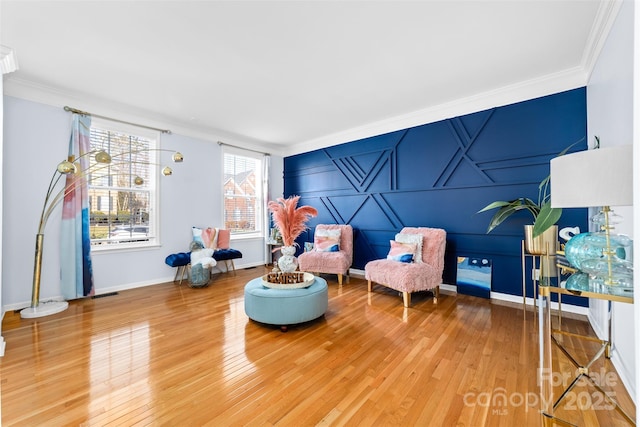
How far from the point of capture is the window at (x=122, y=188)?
3994 mm

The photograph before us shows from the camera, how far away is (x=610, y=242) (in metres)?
1.32

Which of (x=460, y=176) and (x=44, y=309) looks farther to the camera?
(x=460, y=176)

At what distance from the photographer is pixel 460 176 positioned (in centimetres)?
392

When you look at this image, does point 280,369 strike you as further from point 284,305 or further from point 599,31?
point 599,31

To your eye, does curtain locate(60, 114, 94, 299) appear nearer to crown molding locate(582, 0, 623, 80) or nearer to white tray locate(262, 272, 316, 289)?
white tray locate(262, 272, 316, 289)

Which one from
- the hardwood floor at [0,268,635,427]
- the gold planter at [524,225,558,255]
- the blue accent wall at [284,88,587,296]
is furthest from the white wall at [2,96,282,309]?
the gold planter at [524,225,558,255]

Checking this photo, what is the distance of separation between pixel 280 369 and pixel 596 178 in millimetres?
2215

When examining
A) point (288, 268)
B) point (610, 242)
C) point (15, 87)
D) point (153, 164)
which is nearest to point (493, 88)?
point (610, 242)

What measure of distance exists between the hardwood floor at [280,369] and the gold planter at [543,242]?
0.75 m

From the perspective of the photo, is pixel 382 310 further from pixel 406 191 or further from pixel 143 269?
pixel 143 269

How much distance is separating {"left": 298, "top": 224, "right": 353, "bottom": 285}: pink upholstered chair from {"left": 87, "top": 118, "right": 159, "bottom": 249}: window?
266 centimetres

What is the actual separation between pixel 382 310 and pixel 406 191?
2.11m

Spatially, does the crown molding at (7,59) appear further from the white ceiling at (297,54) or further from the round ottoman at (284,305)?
the round ottoman at (284,305)

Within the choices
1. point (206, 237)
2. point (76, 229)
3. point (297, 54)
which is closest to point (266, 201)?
point (206, 237)
